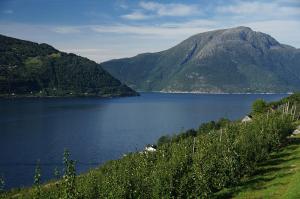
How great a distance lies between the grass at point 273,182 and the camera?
33781 mm

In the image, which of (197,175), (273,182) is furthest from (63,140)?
(197,175)

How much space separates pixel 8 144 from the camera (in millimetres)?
129875

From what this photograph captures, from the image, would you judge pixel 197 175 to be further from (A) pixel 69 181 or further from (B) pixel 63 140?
(B) pixel 63 140

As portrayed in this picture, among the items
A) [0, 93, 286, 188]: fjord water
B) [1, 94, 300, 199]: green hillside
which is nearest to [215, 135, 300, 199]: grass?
[1, 94, 300, 199]: green hillside

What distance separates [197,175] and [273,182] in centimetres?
913

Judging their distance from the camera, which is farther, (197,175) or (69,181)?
(197,175)

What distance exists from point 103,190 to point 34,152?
92840 mm

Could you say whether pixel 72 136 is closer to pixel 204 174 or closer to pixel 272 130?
pixel 272 130

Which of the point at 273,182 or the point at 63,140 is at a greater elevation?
the point at 273,182

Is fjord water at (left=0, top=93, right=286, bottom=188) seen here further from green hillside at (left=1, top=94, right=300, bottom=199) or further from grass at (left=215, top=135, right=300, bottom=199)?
grass at (left=215, top=135, right=300, bottom=199)

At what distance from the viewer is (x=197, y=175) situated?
111 ft

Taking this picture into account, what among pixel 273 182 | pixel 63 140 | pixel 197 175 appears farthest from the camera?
pixel 63 140

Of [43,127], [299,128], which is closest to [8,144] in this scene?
[43,127]

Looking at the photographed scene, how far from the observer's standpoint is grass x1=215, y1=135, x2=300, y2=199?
3378cm
